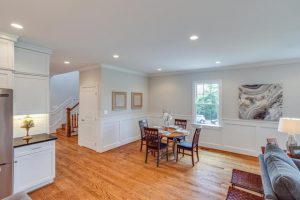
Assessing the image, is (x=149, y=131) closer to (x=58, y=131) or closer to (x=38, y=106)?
(x=38, y=106)

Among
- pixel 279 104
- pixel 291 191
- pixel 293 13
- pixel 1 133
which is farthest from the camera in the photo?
pixel 279 104

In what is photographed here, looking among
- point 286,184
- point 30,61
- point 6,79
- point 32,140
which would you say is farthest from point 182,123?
point 6,79

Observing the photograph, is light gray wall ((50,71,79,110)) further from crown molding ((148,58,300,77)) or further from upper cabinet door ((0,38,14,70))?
upper cabinet door ((0,38,14,70))

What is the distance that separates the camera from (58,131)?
718 centimetres

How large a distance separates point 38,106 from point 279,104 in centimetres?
562

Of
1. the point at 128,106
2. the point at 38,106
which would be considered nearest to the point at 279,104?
the point at 128,106

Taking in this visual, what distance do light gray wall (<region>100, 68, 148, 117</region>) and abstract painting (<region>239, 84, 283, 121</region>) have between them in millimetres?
3459

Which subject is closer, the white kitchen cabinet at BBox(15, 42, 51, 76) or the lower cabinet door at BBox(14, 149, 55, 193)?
the lower cabinet door at BBox(14, 149, 55, 193)

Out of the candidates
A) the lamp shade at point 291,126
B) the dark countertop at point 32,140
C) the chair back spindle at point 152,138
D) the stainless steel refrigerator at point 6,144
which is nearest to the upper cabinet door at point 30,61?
the stainless steel refrigerator at point 6,144

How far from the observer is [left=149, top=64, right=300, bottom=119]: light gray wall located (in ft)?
13.1

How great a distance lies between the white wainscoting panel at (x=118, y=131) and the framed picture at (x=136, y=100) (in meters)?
0.36

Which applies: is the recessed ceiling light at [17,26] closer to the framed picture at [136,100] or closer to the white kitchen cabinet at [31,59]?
the white kitchen cabinet at [31,59]

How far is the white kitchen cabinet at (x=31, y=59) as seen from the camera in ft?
9.15

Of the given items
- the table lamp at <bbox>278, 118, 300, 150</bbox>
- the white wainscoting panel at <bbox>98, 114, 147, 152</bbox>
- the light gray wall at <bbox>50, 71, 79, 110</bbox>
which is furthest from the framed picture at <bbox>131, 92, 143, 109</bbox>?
the table lamp at <bbox>278, 118, 300, 150</bbox>
